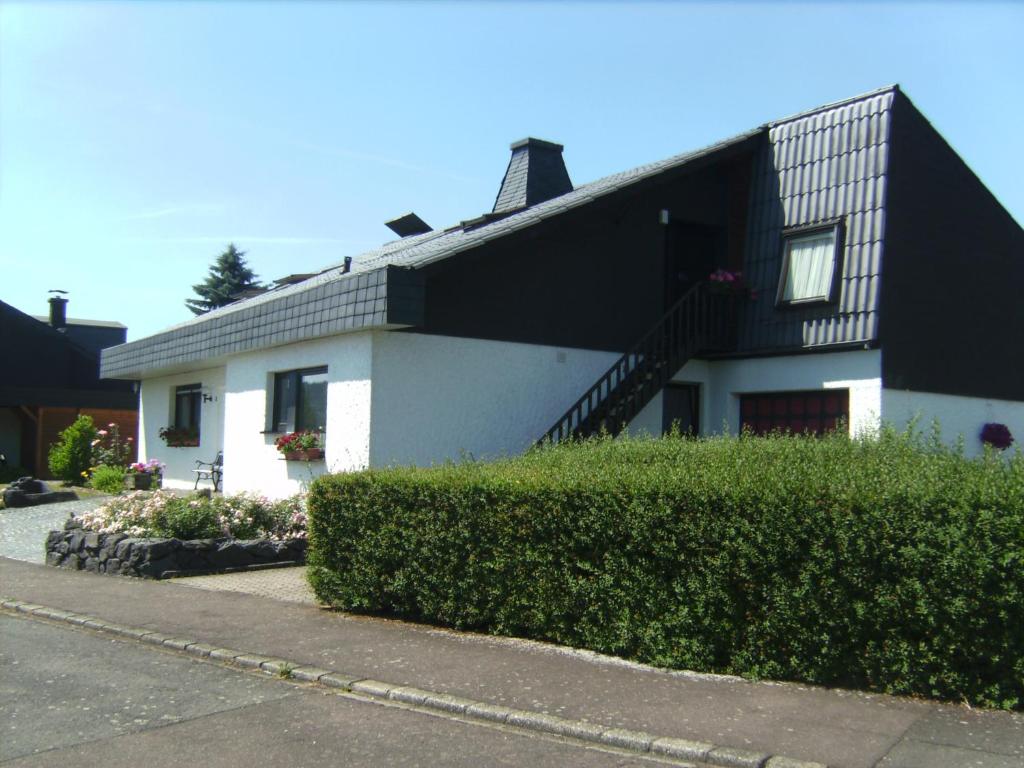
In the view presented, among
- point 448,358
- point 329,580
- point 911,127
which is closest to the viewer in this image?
point 329,580

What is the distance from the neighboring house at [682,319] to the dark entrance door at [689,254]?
0.04m

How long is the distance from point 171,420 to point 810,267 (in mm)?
14570

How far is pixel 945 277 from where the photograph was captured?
53.0 ft

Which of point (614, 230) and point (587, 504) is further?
point (614, 230)

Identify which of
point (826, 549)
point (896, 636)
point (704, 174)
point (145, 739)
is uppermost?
point (704, 174)

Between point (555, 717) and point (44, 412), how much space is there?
105 ft

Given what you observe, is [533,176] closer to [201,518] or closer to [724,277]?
[724,277]

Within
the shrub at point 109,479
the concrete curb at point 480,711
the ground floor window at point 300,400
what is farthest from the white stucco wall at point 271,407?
the shrub at point 109,479

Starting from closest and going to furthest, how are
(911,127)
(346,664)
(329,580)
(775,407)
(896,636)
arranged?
(896,636) < (346,664) < (329,580) < (911,127) < (775,407)

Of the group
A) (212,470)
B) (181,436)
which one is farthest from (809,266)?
(181,436)

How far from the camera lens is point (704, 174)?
18.3 meters

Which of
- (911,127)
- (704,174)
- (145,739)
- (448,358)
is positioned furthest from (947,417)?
(145,739)

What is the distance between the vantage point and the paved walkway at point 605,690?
596 centimetres

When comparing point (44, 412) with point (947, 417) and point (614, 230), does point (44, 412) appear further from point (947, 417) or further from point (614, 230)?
point (947, 417)
